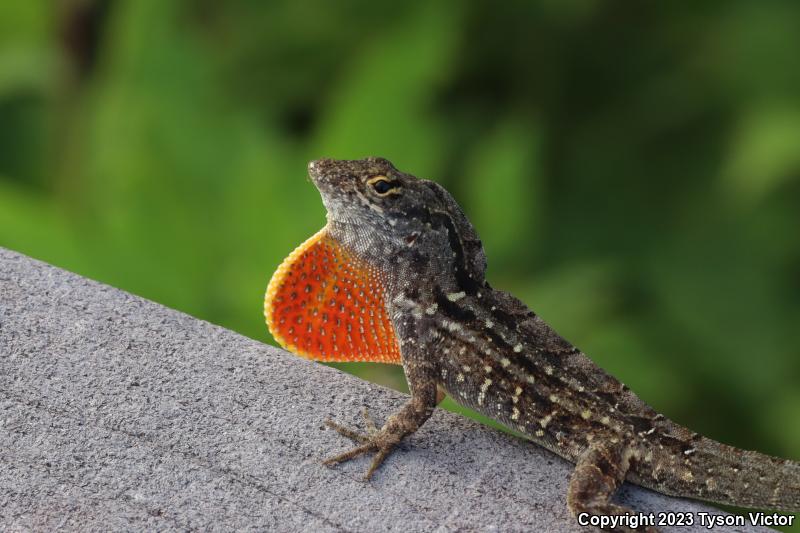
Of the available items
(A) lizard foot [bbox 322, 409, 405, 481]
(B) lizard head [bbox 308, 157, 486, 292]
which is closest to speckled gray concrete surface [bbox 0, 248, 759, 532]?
(A) lizard foot [bbox 322, 409, 405, 481]

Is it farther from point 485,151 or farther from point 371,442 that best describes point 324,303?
point 485,151

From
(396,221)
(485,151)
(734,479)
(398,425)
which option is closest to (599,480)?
(734,479)

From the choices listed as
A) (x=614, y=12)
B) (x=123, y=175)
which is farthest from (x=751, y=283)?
(x=123, y=175)

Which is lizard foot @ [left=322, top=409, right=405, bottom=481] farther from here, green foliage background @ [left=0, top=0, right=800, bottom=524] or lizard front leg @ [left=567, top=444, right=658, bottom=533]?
green foliage background @ [left=0, top=0, right=800, bottom=524]

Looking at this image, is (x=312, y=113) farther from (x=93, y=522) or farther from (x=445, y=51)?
(x=93, y=522)

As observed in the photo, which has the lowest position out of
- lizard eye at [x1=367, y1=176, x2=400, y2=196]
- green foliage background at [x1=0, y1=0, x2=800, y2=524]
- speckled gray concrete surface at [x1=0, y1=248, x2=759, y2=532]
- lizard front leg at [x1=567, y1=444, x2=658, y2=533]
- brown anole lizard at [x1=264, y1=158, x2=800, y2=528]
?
speckled gray concrete surface at [x1=0, y1=248, x2=759, y2=532]
